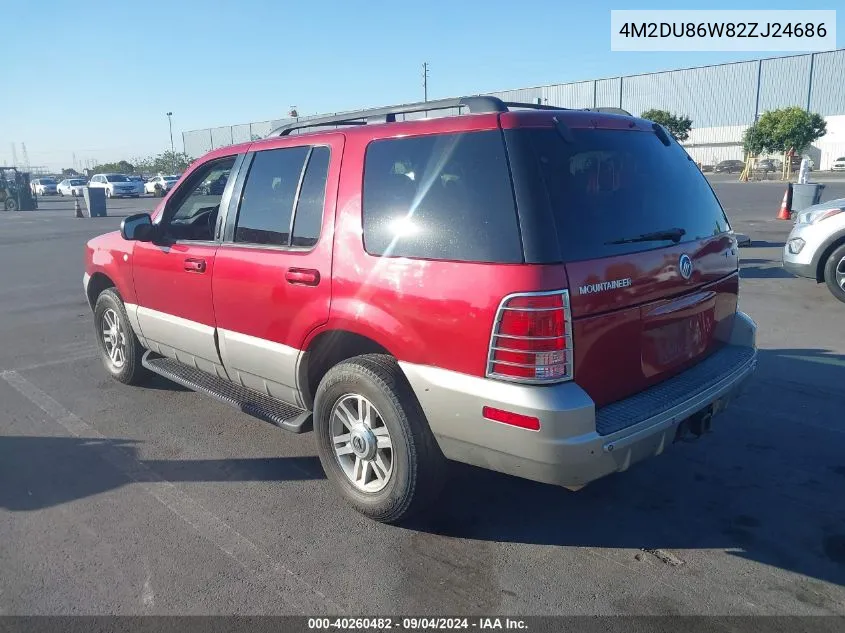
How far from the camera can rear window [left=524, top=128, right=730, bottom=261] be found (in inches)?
114

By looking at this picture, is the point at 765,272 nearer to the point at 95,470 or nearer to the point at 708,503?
the point at 708,503

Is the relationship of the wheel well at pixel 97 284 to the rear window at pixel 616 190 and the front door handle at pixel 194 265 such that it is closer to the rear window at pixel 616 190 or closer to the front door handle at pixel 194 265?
the front door handle at pixel 194 265

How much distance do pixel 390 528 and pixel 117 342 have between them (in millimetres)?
3432

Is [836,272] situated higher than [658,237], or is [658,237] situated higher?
[658,237]

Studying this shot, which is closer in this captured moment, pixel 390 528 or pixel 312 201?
pixel 390 528

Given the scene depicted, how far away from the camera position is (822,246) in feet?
26.6

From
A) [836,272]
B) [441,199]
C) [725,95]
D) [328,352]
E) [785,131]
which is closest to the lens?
[441,199]

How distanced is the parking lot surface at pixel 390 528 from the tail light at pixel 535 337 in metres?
0.97

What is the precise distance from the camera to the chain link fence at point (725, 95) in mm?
64062

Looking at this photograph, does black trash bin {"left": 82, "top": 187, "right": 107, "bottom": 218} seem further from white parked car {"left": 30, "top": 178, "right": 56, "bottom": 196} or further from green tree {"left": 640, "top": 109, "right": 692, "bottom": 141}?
green tree {"left": 640, "top": 109, "right": 692, "bottom": 141}

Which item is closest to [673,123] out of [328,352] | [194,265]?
[194,265]

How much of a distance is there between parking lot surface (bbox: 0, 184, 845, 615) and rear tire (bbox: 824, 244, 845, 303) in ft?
11.1

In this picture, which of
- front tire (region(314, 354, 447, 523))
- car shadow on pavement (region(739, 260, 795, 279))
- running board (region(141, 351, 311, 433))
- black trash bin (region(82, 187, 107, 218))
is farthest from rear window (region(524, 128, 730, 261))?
black trash bin (region(82, 187, 107, 218))

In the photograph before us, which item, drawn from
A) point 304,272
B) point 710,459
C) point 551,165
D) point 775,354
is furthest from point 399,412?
point 775,354
